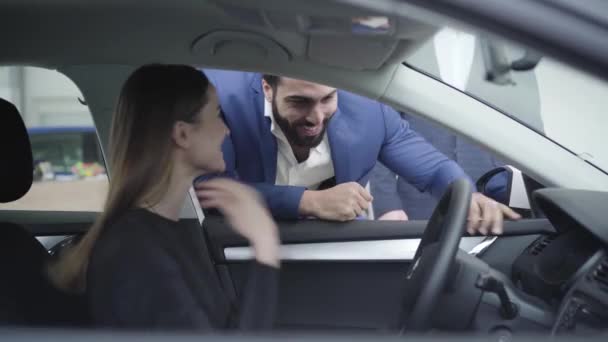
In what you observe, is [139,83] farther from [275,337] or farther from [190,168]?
[275,337]

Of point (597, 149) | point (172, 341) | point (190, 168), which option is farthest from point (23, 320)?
point (597, 149)

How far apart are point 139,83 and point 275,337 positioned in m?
0.84

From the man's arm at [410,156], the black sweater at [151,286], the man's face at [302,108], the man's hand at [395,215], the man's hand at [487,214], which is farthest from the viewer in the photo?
the man's hand at [395,215]

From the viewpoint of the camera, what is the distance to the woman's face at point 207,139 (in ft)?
5.12

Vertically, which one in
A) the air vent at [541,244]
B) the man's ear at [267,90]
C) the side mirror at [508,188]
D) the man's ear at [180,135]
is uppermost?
the man's ear at [180,135]

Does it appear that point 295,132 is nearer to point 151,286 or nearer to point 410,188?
point 410,188

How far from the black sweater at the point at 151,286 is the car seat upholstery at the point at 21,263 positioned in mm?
207

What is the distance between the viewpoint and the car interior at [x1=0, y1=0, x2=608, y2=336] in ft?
4.90

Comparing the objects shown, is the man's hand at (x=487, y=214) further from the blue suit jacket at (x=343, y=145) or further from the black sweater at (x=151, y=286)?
the black sweater at (x=151, y=286)

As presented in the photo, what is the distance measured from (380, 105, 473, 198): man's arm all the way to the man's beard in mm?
254

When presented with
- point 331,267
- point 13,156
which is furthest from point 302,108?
point 13,156

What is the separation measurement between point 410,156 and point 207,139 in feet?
3.69

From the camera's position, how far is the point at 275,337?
0.96 m

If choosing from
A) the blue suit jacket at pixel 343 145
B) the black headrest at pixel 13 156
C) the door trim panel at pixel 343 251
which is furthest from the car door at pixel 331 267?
the black headrest at pixel 13 156
